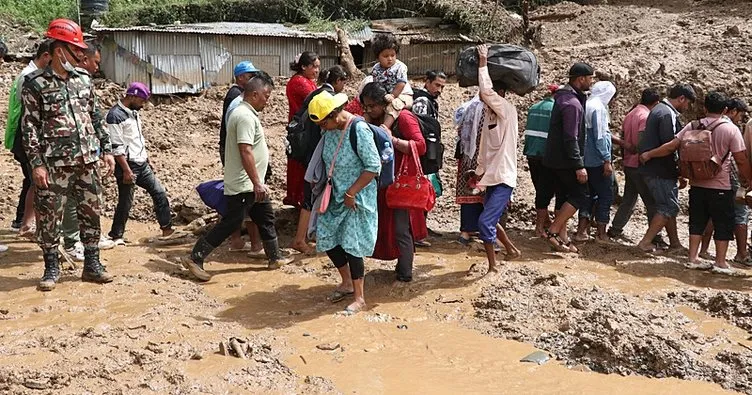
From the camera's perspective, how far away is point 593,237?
776 cm

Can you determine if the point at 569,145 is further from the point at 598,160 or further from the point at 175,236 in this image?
the point at 175,236

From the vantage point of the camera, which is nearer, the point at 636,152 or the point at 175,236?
the point at 636,152

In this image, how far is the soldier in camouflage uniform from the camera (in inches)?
212

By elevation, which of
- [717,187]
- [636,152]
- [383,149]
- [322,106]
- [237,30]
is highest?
[237,30]

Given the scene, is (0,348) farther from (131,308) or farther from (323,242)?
(323,242)

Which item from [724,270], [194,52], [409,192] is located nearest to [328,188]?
[409,192]

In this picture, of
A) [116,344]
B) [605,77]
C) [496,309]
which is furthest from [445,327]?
[605,77]

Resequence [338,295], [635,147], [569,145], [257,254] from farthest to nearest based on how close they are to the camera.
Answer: [635,147] < [257,254] < [569,145] < [338,295]

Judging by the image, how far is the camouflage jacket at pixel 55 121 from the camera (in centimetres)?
540

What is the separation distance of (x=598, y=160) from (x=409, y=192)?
252cm

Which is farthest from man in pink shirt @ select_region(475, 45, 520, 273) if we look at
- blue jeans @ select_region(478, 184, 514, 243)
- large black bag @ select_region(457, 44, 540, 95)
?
large black bag @ select_region(457, 44, 540, 95)

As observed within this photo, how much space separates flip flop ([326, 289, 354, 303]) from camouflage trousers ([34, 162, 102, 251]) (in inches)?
74.7

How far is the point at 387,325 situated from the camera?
510 cm

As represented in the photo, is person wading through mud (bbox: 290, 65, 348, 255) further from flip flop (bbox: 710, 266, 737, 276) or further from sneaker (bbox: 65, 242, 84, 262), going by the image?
flip flop (bbox: 710, 266, 737, 276)
